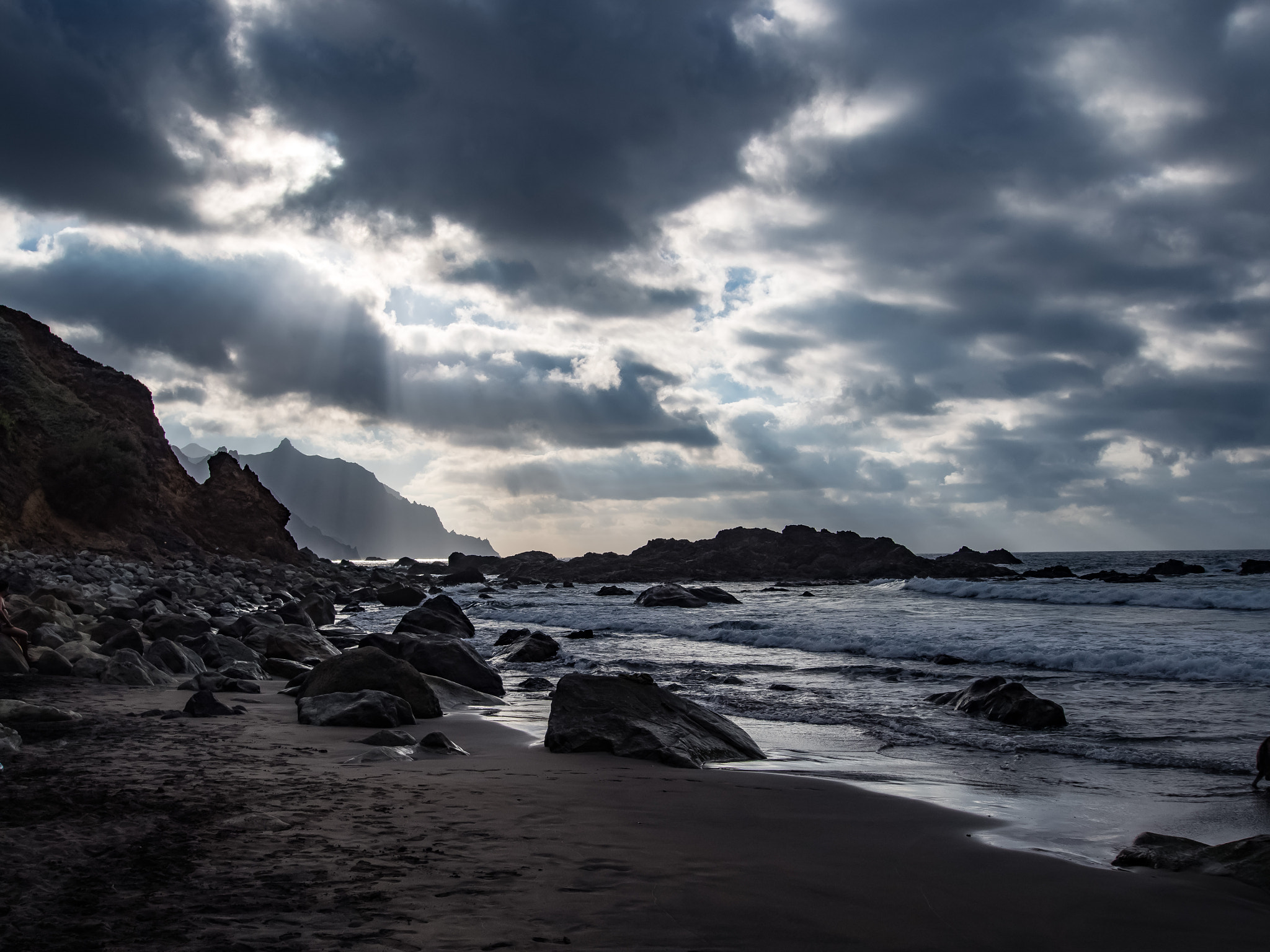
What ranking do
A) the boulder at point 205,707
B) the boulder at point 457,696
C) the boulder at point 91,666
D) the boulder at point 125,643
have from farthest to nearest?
the boulder at point 125,643 < the boulder at point 457,696 < the boulder at point 91,666 < the boulder at point 205,707

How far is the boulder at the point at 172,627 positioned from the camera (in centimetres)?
1109

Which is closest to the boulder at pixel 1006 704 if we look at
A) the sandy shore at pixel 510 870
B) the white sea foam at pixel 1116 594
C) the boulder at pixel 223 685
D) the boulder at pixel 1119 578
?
the sandy shore at pixel 510 870

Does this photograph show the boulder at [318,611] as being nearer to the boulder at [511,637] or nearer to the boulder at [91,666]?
the boulder at [511,637]

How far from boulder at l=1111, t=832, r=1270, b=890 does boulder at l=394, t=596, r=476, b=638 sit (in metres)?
11.5

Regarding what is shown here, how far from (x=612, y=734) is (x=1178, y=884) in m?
3.79

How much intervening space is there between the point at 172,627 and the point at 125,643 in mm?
1667

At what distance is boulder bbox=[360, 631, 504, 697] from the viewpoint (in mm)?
9695

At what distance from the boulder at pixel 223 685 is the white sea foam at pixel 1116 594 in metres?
24.8

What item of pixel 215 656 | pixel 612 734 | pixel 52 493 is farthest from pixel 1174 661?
pixel 52 493

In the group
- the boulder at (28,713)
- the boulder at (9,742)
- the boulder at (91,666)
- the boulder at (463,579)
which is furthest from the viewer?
the boulder at (463,579)

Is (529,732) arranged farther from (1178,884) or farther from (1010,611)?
(1010,611)

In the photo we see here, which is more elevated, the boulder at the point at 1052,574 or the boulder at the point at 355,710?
the boulder at the point at 355,710

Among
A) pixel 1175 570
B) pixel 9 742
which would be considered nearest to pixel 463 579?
pixel 1175 570

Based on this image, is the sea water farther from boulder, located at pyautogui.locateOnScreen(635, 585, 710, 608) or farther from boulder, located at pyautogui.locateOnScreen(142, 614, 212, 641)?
boulder, located at pyautogui.locateOnScreen(142, 614, 212, 641)
